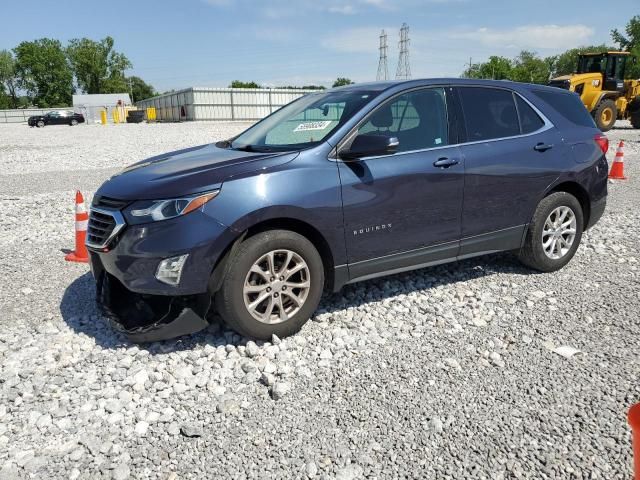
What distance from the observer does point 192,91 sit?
167 ft

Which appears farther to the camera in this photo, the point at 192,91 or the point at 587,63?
the point at 192,91

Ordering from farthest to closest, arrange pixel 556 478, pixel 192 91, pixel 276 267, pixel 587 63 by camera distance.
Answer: pixel 192 91 < pixel 587 63 < pixel 276 267 < pixel 556 478

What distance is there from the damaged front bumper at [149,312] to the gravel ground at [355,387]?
20 cm

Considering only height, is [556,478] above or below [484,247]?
below

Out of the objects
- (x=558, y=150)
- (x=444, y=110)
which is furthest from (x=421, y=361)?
(x=558, y=150)

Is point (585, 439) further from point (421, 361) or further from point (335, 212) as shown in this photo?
point (335, 212)

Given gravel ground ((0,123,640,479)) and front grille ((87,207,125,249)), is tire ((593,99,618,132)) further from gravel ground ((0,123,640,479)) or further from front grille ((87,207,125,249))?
front grille ((87,207,125,249))

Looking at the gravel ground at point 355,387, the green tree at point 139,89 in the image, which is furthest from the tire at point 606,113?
the green tree at point 139,89

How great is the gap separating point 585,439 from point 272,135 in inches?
123

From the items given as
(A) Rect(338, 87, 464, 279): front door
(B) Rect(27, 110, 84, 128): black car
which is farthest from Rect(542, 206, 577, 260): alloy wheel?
(B) Rect(27, 110, 84, 128): black car

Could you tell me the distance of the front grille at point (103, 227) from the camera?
3541 millimetres

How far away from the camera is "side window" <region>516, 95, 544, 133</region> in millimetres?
4848

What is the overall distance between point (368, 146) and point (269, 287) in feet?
3.96

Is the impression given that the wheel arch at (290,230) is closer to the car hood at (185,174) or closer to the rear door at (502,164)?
the car hood at (185,174)
